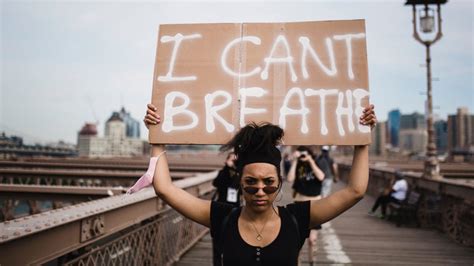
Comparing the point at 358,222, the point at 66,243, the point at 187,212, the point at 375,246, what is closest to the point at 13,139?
the point at 66,243

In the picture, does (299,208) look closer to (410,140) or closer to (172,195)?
(172,195)

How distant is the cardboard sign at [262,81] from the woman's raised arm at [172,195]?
0.21 feet

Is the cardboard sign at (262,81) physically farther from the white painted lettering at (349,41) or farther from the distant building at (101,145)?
the distant building at (101,145)

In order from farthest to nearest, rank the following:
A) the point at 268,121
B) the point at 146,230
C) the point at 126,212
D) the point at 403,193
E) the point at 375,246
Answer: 1. the point at 403,193
2. the point at 375,246
3. the point at 146,230
4. the point at 126,212
5. the point at 268,121

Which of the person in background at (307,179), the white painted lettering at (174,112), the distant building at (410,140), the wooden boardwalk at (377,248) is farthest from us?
the distant building at (410,140)

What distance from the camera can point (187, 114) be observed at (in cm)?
258

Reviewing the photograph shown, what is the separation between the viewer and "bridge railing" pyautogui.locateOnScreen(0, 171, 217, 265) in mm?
2305

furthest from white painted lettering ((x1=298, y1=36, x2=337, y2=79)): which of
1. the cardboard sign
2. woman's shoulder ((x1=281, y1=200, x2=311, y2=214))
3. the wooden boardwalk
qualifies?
the wooden boardwalk

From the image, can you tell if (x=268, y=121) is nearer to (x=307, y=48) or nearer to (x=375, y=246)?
(x=307, y=48)

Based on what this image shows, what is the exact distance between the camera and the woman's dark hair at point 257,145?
7.07ft

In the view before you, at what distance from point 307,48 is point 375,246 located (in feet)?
21.2

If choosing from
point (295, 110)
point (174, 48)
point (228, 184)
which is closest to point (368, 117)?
point (295, 110)

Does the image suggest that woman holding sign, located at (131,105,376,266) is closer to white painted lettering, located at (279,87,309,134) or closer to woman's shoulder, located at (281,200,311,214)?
woman's shoulder, located at (281,200,311,214)

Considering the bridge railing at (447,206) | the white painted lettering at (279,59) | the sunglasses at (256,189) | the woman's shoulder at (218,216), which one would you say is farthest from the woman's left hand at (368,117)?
the bridge railing at (447,206)
